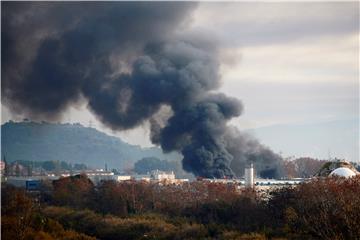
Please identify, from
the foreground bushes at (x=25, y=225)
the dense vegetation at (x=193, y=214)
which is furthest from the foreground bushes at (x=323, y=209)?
the foreground bushes at (x=25, y=225)

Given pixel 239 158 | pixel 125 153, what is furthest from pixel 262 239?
pixel 125 153

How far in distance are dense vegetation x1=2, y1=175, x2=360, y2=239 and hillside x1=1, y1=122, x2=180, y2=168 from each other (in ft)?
329

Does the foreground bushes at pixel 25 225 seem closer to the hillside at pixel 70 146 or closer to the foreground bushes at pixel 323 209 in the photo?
the foreground bushes at pixel 323 209

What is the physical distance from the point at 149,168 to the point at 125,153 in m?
60.6

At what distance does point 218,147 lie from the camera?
1694 inches

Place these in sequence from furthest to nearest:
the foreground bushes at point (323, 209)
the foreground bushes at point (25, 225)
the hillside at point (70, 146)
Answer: the hillside at point (70, 146) → the foreground bushes at point (25, 225) → the foreground bushes at point (323, 209)

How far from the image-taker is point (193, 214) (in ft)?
79.0

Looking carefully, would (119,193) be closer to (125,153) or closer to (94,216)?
(94,216)

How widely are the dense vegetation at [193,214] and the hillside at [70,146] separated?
100376mm

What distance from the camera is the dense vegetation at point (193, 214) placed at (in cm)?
1778

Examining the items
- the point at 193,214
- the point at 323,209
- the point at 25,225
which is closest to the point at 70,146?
the point at 193,214

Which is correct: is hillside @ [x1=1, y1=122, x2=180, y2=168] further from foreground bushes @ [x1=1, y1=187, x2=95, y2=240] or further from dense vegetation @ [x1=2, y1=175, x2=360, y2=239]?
foreground bushes @ [x1=1, y1=187, x2=95, y2=240]

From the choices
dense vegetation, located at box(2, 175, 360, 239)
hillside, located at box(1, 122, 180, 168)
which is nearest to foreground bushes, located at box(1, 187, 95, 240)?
dense vegetation, located at box(2, 175, 360, 239)

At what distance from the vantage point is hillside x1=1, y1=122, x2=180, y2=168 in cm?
13538
